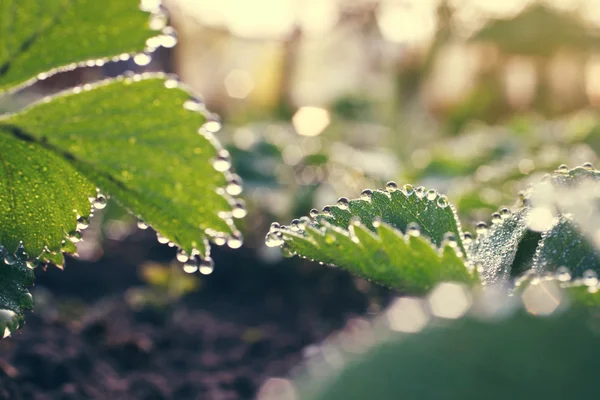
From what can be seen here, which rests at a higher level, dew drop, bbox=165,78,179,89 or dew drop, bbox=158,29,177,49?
dew drop, bbox=158,29,177,49

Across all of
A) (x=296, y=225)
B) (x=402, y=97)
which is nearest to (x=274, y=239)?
(x=296, y=225)

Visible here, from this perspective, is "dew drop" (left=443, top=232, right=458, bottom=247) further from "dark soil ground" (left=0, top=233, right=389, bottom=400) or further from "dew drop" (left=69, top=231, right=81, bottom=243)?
"dark soil ground" (left=0, top=233, right=389, bottom=400)

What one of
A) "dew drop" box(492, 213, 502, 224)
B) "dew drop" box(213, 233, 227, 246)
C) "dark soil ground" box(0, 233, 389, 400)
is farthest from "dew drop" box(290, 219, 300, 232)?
"dark soil ground" box(0, 233, 389, 400)

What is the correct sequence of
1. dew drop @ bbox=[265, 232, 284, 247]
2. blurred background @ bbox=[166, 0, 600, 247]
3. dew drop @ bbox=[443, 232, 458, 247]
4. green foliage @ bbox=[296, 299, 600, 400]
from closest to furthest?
green foliage @ bbox=[296, 299, 600, 400]
dew drop @ bbox=[443, 232, 458, 247]
dew drop @ bbox=[265, 232, 284, 247]
blurred background @ bbox=[166, 0, 600, 247]

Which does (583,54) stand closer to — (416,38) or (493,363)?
(416,38)

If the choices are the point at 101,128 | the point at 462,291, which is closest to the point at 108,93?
the point at 101,128

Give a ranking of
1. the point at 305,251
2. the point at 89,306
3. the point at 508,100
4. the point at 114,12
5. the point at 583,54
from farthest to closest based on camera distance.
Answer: the point at 583,54 < the point at 508,100 < the point at 89,306 < the point at 114,12 < the point at 305,251

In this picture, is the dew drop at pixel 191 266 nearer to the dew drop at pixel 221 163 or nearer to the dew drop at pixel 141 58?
the dew drop at pixel 221 163

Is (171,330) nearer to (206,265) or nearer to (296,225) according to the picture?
(206,265)
